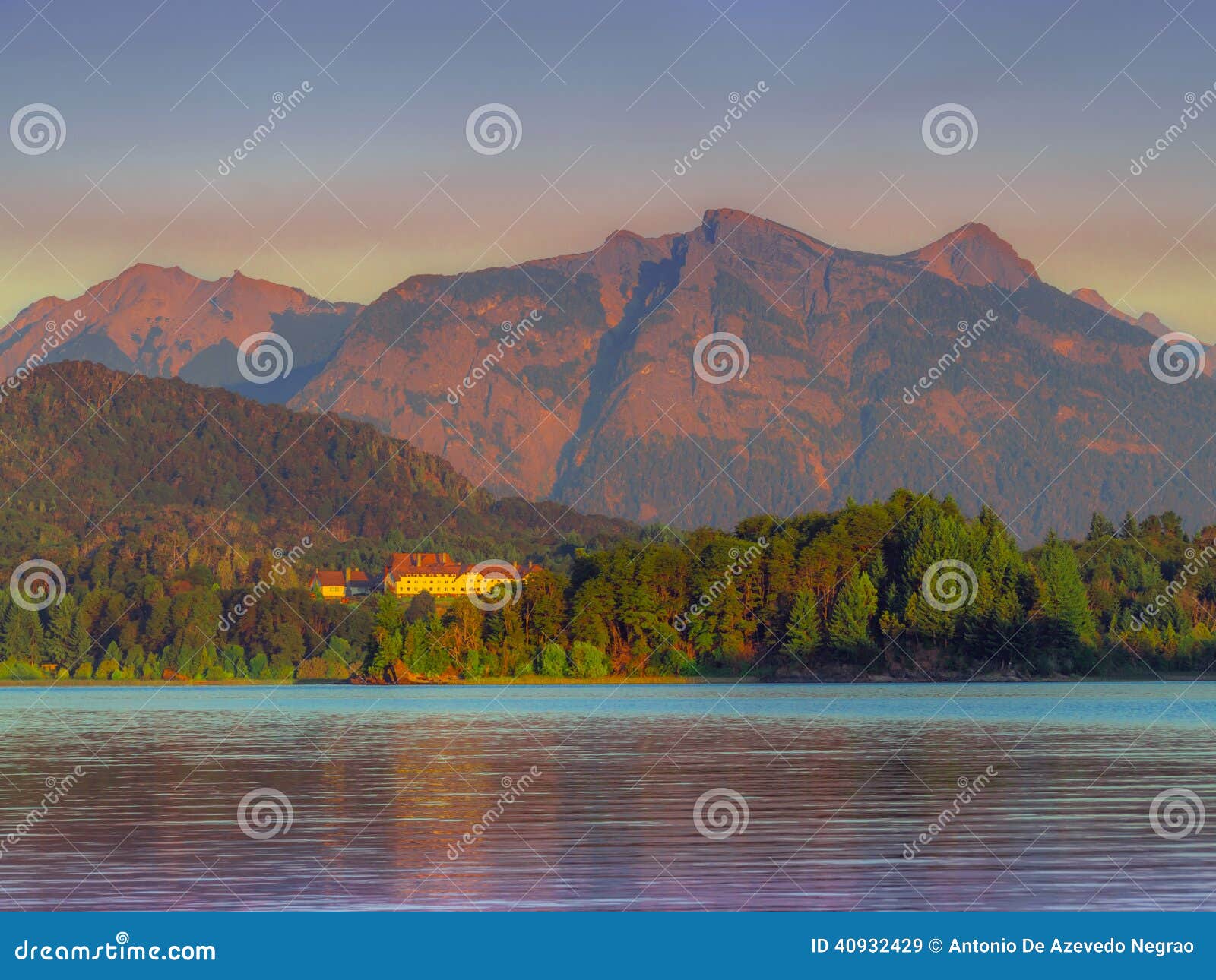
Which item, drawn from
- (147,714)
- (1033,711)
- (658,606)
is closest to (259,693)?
(658,606)

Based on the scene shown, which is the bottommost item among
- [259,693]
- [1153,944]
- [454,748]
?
[259,693]

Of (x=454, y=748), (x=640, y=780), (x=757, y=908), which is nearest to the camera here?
(x=757, y=908)

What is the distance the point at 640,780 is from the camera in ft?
158

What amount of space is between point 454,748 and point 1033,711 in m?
41.2

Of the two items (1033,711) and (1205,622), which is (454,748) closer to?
(1033,711)
